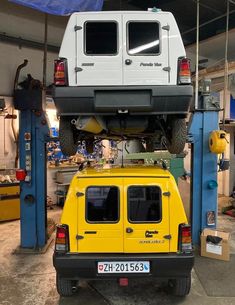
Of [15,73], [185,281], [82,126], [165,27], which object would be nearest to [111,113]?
[82,126]

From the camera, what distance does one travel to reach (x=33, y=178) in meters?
4.82

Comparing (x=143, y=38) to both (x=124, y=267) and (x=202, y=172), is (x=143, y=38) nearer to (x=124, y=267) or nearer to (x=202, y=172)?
(x=124, y=267)

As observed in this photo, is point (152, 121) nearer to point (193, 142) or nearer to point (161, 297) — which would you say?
point (193, 142)

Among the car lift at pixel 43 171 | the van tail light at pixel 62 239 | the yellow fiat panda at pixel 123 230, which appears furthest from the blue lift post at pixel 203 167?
the van tail light at pixel 62 239

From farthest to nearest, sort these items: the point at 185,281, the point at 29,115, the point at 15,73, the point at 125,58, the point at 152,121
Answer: the point at 15,73
the point at 29,115
the point at 152,121
the point at 185,281
the point at 125,58

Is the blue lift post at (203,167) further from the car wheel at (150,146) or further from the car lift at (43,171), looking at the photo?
the car wheel at (150,146)

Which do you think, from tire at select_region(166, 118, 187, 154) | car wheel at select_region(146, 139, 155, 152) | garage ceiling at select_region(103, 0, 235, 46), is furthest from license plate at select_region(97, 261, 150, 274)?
garage ceiling at select_region(103, 0, 235, 46)

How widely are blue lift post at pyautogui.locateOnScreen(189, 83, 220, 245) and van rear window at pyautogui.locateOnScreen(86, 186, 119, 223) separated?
222 centimetres

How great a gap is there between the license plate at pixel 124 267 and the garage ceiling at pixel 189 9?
549 cm

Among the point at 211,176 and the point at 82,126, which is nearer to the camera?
the point at 82,126

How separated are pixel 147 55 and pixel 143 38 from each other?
0.18 meters

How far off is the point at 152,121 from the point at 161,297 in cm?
198

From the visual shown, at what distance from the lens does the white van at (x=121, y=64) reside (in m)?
2.99

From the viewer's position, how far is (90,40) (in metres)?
3.02
